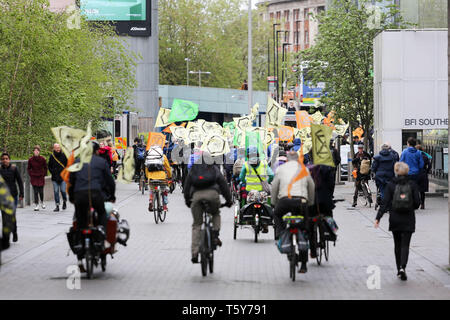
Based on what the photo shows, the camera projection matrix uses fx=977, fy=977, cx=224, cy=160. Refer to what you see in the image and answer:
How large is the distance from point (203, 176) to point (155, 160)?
8.78m

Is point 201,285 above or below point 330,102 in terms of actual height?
below

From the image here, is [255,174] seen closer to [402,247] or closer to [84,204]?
[402,247]

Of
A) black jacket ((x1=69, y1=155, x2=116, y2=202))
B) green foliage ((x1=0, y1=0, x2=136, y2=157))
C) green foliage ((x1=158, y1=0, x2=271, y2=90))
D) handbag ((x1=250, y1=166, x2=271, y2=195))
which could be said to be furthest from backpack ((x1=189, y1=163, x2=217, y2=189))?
green foliage ((x1=158, y1=0, x2=271, y2=90))

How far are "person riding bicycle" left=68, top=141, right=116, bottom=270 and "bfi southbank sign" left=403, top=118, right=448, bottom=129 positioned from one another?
668 inches

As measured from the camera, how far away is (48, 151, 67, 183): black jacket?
2411 centimetres

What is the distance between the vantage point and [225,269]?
12.9 meters

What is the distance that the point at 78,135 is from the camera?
12.9m

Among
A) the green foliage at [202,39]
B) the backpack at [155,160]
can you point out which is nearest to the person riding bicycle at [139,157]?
the backpack at [155,160]

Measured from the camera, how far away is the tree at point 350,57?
107 ft

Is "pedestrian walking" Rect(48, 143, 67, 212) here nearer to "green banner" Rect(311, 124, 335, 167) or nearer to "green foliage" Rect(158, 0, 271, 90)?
"green banner" Rect(311, 124, 335, 167)
